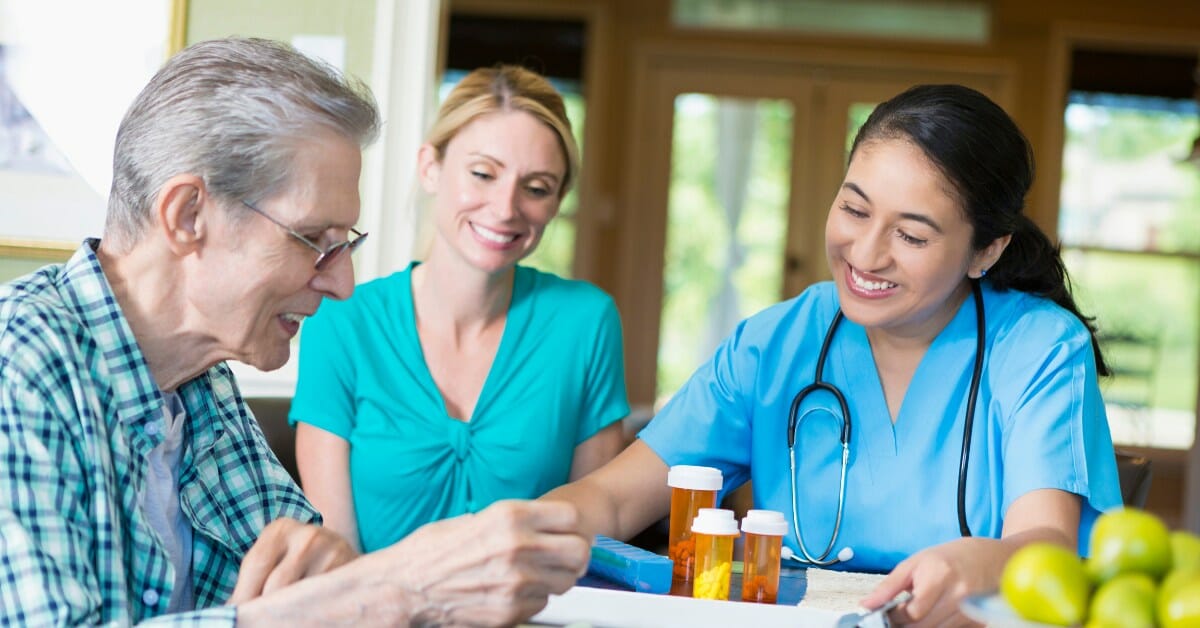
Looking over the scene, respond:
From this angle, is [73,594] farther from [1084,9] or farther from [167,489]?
[1084,9]

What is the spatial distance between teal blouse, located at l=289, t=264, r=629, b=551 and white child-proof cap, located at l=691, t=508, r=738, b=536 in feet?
2.67

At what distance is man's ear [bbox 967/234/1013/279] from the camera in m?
1.74

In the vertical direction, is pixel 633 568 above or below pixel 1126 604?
below

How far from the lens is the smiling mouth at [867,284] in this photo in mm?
1724

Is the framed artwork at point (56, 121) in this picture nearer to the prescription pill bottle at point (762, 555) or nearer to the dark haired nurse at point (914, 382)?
the dark haired nurse at point (914, 382)

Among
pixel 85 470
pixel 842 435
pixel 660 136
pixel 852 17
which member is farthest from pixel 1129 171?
pixel 85 470

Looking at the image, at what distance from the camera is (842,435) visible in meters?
1.71

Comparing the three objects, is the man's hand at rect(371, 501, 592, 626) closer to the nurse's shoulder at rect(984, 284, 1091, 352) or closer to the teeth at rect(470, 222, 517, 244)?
the nurse's shoulder at rect(984, 284, 1091, 352)

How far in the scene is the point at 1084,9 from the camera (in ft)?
22.9

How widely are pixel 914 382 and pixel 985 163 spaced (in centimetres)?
31

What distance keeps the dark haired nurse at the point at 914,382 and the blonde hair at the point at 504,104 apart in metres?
0.59

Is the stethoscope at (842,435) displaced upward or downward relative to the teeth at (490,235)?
downward

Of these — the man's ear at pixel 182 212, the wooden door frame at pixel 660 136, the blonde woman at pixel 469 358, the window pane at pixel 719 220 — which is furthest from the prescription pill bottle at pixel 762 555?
the window pane at pixel 719 220

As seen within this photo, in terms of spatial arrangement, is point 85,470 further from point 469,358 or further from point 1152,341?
point 1152,341
